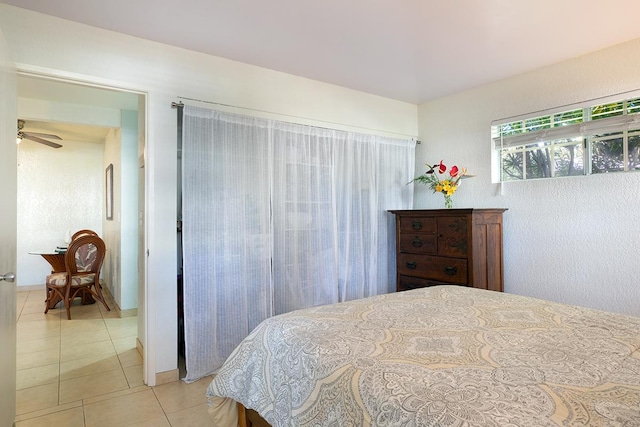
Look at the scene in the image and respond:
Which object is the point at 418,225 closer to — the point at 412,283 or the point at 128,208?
the point at 412,283

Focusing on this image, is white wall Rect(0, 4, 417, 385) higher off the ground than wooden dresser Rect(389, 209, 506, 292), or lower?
higher

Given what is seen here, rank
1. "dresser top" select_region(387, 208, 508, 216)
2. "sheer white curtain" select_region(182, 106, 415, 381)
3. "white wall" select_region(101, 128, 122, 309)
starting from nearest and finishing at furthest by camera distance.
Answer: "sheer white curtain" select_region(182, 106, 415, 381)
"dresser top" select_region(387, 208, 508, 216)
"white wall" select_region(101, 128, 122, 309)

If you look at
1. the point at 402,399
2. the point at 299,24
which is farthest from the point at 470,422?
the point at 299,24

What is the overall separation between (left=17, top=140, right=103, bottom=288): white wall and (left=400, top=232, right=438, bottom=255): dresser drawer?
5.48 metres

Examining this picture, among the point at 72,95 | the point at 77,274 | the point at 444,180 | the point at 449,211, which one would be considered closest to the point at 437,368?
the point at 449,211

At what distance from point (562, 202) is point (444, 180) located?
3.40 feet

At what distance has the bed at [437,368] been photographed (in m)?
0.82

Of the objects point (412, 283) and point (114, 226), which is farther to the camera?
point (114, 226)

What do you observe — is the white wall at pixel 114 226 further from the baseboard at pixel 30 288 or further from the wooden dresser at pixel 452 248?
the wooden dresser at pixel 452 248

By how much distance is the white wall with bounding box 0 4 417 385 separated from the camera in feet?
7.23

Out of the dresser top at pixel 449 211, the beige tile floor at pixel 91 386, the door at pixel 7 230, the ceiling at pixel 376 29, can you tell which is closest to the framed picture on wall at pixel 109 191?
the beige tile floor at pixel 91 386

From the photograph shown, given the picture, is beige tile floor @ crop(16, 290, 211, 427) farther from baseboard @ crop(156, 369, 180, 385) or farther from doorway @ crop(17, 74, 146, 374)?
doorway @ crop(17, 74, 146, 374)

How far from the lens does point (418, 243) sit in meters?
3.35

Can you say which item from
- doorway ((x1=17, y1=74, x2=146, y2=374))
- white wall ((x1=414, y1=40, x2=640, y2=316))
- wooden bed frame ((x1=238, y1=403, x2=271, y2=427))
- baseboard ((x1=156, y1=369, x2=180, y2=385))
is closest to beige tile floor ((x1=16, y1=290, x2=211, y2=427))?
baseboard ((x1=156, y1=369, x2=180, y2=385))
